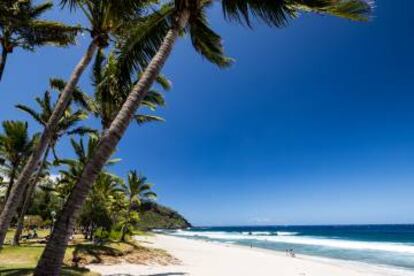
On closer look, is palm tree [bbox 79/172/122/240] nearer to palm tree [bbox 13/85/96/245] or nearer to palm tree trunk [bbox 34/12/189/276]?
palm tree [bbox 13/85/96/245]

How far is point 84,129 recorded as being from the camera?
19.3 metres

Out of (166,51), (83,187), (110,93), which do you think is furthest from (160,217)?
(83,187)

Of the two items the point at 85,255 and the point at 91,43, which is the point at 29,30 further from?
the point at 85,255

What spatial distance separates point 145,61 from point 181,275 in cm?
1034

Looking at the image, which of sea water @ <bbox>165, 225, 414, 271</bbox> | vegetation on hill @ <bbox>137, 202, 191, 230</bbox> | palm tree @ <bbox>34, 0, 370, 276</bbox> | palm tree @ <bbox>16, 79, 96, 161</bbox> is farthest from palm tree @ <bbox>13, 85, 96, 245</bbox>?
vegetation on hill @ <bbox>137, 202, 191, 230</bbox>

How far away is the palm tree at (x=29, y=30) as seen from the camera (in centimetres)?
732

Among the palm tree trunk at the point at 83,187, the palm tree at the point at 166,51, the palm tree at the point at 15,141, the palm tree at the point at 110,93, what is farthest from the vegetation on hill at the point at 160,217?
the palm tree trunk at the point at 83,187

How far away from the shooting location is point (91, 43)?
381 inches

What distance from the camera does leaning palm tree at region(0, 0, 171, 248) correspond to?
7152 mm

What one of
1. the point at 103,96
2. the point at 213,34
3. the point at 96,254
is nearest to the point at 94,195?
the point at 96,254

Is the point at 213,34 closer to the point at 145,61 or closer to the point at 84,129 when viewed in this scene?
the point at 145,61

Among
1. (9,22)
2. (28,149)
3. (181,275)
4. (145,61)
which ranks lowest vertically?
(181,275)

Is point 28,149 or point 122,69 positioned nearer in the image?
point 122,69

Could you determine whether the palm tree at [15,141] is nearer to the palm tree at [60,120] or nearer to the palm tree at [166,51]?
the palm tree at [60,120]
